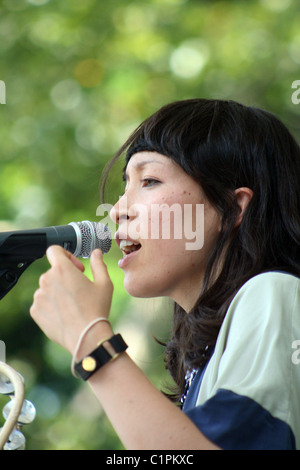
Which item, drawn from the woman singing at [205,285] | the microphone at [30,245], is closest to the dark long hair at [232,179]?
the woman singing at [205,285]

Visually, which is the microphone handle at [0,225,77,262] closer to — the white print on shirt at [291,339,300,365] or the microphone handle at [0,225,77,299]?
the microphone handle at [0,225,77,299]

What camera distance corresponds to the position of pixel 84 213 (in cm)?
296

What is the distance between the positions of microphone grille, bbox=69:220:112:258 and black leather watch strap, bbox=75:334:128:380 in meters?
0.28

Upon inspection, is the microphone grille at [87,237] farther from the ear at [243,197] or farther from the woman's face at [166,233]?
the ear at [243,197]

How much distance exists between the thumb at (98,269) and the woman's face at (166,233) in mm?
225

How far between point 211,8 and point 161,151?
7.09ft

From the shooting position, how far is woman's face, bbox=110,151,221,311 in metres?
1.17

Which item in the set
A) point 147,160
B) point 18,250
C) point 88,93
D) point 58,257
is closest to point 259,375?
point 58,257

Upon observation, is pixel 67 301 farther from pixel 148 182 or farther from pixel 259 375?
pixel 148 182

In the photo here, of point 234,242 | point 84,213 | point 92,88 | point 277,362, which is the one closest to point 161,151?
point 234,242

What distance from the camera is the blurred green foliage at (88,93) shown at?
9.40ft

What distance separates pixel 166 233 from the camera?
3.85 feet

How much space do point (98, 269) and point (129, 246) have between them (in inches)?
11.1

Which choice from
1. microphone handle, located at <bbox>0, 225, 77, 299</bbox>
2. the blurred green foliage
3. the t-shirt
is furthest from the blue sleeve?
the blurred green foliage
